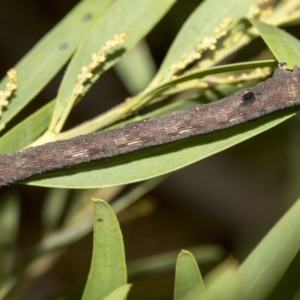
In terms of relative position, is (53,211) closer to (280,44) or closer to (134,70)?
(134,70)

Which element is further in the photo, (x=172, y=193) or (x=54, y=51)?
(x=172, y=193)

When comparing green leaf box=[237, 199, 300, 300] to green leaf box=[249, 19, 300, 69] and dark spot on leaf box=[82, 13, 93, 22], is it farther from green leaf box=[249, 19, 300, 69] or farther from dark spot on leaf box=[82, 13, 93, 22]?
dark spot on leaf box=[82, 13, 93, 22]

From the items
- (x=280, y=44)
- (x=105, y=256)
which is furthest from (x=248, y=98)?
(x=105, y=256)

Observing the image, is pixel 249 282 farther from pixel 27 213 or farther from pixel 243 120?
pixel 27 213

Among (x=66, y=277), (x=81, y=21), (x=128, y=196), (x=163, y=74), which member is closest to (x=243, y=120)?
(x=163, y=74)

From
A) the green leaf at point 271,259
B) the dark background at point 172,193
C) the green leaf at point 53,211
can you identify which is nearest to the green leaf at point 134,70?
the green leaf at point 53,211

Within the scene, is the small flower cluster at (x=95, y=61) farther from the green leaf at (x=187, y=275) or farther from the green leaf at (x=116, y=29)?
Result: the green leaf at (x=187, y=275)

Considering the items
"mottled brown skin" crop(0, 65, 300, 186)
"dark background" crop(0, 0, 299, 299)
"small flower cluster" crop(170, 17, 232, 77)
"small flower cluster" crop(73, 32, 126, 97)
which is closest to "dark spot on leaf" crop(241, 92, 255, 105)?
"mottled brown skin" crop(0, 65, 300, 186)
